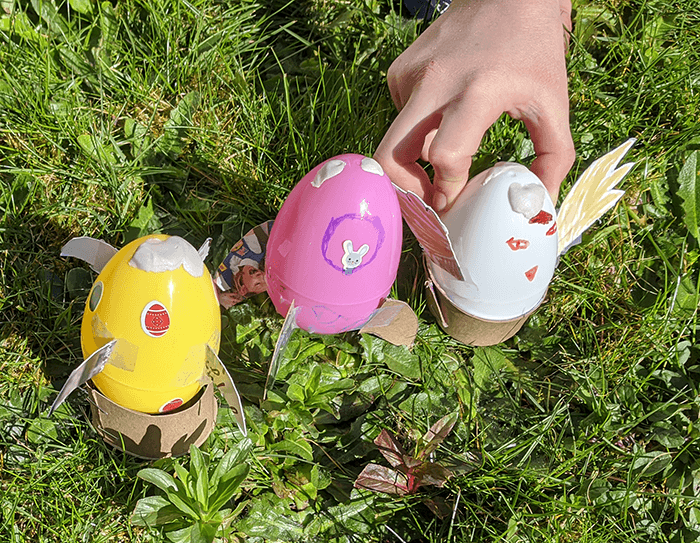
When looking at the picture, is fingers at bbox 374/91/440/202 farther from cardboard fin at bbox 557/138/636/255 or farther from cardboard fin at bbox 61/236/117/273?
cardboard fin at bbox 61/236/117/273

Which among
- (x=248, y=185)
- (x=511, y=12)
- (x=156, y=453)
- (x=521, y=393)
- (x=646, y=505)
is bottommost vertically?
(x=646, y=505)

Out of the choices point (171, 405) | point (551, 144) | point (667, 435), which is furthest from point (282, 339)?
point (667, 435)

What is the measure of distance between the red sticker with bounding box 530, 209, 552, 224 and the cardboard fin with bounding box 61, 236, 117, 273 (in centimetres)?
83

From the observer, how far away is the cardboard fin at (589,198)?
159cm

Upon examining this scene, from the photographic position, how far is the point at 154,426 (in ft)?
4.39

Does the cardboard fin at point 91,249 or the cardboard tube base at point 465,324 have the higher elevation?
the cardboard fin at point 91,249

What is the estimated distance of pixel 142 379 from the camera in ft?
4.13

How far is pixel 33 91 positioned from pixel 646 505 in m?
1.81

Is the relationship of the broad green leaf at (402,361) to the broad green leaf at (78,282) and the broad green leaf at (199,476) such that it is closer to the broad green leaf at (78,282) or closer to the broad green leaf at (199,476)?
the broad green leaf at (199,476)

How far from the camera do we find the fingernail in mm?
1454

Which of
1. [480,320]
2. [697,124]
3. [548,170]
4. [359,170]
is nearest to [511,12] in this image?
[548,170]

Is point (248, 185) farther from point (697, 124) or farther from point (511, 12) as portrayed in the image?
point (697, 124)

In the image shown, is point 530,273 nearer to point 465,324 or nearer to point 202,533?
point 465,324

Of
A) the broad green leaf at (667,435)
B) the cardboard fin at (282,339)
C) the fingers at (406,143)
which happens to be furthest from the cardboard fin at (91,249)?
the broad green leaf at (667,435)
